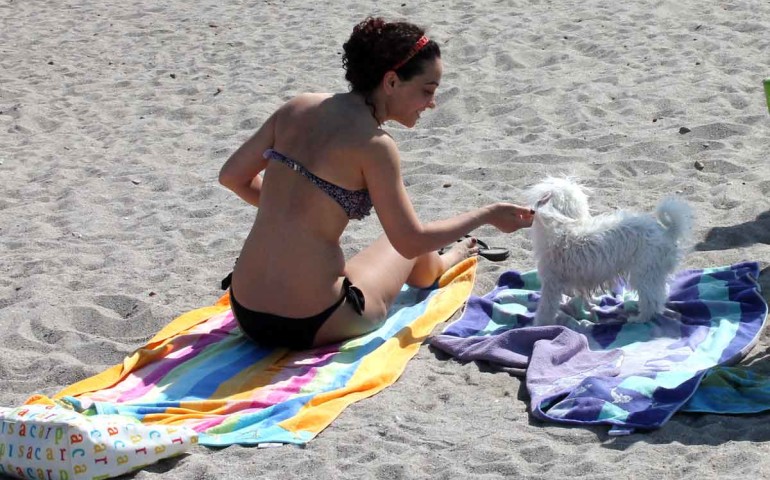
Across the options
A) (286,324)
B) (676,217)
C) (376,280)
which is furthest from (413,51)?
(676,217)

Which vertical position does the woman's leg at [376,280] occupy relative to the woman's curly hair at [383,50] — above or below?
below

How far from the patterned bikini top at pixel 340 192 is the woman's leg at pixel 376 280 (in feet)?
1.31

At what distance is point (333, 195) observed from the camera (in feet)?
14.2

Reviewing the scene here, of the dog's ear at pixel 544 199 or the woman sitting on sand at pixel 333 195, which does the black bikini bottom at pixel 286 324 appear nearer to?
the woman sitting on sand at pixel 333 195

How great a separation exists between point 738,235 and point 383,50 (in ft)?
7.47

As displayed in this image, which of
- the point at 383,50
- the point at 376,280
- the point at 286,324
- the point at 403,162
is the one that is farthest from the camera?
the point at 403,162

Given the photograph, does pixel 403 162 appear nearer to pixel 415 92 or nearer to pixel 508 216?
pixel 508 216

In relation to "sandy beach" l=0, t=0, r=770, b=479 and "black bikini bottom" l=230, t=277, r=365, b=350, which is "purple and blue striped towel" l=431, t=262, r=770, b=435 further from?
"black bikini bottom" l=230, t=277, r=365, b=350

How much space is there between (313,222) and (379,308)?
0.63 meters

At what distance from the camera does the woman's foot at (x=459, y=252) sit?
5.37m

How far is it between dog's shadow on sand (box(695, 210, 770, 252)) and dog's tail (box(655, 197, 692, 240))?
83cm

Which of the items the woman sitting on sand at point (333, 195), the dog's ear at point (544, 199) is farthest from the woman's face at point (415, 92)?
the dog's ear at point (544, 199)

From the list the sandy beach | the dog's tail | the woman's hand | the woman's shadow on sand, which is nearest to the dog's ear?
the woman's hand

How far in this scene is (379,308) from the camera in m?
4.77
